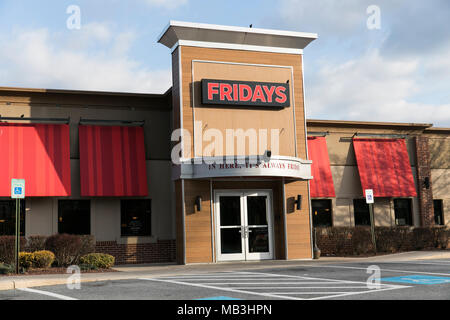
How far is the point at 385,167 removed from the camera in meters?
27.1

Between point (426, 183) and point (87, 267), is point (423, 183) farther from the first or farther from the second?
point (87, 267)

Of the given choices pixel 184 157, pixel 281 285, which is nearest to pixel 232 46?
pixel 184 157

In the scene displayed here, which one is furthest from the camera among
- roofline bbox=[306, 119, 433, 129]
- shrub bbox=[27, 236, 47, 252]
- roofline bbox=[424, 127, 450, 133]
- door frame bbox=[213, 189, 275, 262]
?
roofline bbox=[424, 127, 450, 133]

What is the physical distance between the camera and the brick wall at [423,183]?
2764cm

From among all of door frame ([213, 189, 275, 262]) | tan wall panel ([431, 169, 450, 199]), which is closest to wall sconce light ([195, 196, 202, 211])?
door frame ([213, 189, 275, 262])

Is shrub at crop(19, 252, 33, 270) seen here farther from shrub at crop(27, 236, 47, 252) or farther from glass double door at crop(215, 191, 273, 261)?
glass double door at crop(215, 191, 273, 261)

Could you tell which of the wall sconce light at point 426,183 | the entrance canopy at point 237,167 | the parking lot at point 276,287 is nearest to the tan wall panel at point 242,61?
the entrance canopy at point 237,167

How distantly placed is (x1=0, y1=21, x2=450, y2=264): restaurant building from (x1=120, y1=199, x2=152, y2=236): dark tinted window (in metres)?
0.04

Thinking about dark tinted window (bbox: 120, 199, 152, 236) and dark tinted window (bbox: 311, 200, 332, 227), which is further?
dark tinted window (bbox: 311, 200, 332, 227)

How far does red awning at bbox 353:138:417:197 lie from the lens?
26.6 m

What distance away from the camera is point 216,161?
64.4 feet

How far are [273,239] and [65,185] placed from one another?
8.51 metres

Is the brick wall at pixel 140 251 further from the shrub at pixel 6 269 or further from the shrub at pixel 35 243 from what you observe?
the shrub at pixel 6 269
